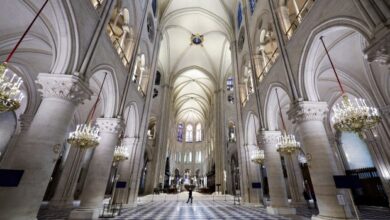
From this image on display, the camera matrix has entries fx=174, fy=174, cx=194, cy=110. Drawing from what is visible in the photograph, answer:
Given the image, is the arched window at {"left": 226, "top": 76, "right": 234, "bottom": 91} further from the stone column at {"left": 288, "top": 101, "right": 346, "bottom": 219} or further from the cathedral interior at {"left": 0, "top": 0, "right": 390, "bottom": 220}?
the stone column at {"left": 288, "top": 101, "right": 346, "bottom": 219}

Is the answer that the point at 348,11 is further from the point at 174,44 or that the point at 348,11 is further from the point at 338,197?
the point at 174,44

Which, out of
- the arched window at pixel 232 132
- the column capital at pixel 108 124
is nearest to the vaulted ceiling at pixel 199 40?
the arched window at pixel 232 132

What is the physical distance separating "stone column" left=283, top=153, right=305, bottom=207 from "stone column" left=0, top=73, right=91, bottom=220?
1226cm

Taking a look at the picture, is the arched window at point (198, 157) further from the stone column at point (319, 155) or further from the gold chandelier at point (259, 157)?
the stone column at point (319, 155)

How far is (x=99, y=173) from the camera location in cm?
698

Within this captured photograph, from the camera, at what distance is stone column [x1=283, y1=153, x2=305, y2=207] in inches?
465

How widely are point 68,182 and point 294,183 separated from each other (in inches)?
582

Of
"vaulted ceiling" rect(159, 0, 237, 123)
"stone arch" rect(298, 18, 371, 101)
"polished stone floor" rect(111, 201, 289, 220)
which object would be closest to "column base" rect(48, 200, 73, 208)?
"polished stone floor" rect(111, 201, 289, 220)

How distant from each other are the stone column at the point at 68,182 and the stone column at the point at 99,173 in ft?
16.5

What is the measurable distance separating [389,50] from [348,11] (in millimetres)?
1863

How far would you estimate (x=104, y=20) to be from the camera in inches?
256

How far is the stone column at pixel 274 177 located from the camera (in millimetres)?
7812

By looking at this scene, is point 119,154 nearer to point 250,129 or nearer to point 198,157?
point 250,129

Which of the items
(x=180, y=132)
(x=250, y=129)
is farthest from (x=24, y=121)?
(x=180, y=132)
